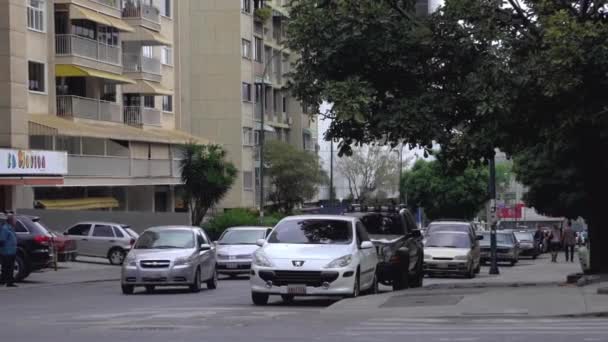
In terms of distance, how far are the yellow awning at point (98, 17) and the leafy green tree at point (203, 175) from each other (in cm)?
698

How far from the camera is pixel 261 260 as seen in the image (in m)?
21.1

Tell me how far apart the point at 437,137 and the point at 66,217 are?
29.7 m

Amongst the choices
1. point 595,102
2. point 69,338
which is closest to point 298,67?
point 595,102

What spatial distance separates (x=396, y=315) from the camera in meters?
18.9

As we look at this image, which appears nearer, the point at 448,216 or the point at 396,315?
the point at 396,315

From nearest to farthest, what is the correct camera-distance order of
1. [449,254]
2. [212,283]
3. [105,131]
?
[212,283], [449,254], [105,131]

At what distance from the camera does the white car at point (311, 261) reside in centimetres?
2081

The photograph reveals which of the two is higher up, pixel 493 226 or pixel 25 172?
pixel 25 172

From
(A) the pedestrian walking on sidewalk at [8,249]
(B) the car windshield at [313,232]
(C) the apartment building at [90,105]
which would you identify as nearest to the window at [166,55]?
(C) the apartment building at [90,105]

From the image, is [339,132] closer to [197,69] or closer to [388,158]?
[197,69]

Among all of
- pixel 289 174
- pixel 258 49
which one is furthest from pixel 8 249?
pixel 258 49

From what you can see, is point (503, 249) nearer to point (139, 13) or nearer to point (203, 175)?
point (203, 175)

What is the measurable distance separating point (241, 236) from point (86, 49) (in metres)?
21.4

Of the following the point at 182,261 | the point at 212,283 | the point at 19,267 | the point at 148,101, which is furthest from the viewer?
the point at 148,101
